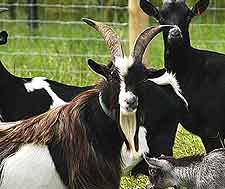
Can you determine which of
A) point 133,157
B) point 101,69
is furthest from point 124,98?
point 133,157

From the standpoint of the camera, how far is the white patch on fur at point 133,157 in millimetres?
6170

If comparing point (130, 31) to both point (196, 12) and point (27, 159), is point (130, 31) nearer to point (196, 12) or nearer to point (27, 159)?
point (196, 12)

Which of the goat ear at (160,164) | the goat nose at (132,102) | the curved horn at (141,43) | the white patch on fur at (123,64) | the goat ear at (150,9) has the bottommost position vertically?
the goat ear at (160,164)

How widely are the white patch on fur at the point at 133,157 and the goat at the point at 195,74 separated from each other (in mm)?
700

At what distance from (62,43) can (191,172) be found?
6794 mm

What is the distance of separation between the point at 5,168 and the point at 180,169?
3.61 feet

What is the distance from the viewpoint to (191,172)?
5715 millimetres

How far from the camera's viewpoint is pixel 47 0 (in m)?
13.7

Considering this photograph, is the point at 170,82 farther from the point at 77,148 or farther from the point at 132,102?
the point at 132,102

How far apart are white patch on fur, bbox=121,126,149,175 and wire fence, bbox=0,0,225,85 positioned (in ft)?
12.6

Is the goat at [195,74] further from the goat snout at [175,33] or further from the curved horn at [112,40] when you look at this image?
the curved horn at [112,40]

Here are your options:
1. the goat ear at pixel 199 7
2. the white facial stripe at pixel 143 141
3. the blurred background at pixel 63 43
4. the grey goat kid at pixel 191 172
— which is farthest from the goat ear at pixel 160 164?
the blurred background at pixel 63 43

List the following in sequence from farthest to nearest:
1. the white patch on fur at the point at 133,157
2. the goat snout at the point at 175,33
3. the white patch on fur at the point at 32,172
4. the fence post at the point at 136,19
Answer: the fence post at the point at 136,19, the goat snout at the point at 175,33, the white patch on fur at the point at 133,157, the white patch on fur at the point at 32,172

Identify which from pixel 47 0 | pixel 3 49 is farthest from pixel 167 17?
pixel 47 0
